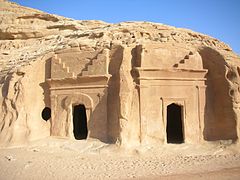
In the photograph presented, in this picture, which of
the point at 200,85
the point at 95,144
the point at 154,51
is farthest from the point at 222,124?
the point at 95,144

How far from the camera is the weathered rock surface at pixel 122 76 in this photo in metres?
12.7

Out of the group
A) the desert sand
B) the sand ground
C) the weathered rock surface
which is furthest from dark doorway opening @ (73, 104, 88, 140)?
the sand ground

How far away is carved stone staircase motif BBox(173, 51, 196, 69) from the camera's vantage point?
13492 millimetres

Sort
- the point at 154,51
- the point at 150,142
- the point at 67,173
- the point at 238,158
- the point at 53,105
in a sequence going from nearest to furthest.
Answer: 1. the point at 67,173
2. the point at 238,158
3. the point at 150,142
4. the point at 154,51
5. the point at 53,105

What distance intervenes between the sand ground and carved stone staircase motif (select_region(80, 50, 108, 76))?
3.26 metres

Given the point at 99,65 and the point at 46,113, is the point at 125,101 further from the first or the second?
the point at 46,113

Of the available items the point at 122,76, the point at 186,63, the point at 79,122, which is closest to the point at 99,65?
the point at 122,76

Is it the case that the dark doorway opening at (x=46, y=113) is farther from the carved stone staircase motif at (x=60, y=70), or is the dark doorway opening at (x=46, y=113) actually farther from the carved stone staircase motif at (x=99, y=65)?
the carved stone staircase motif at (x=99, y=65)

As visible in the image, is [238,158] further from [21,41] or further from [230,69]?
[21,41]

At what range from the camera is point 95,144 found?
1261 cm

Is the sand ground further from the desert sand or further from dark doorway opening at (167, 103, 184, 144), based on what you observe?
dark doorway opening at (167, 103, 184, 144)

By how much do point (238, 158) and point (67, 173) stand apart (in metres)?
6.79

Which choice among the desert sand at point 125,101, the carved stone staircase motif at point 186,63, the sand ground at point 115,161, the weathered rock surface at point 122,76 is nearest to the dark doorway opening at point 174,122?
the desert sand at point 125,101

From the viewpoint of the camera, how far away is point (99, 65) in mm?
13461
